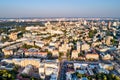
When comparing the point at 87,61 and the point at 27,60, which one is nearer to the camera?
the point at 27,60

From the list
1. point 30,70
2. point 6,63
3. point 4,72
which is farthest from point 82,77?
point 6,63

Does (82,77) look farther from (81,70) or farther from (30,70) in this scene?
(30,70)

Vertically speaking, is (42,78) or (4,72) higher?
(4,72)

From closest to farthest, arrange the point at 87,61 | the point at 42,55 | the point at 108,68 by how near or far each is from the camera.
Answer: the point at 108,68
the point at 87,61
the point at 42,55

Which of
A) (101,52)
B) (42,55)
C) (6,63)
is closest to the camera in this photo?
(6,63)

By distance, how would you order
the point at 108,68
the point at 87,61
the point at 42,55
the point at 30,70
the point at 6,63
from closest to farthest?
the point at 30,70
the point at 108,68
the point at 6,63
the point at 87,61
the point at 42,55

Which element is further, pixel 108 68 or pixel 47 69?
pixel 108 68

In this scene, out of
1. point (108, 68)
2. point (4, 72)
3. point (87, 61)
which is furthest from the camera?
point (87, 61)

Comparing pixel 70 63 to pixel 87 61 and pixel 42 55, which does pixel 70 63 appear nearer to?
pixel 87 61

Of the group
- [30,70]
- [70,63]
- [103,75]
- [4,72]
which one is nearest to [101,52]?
[70,63]
